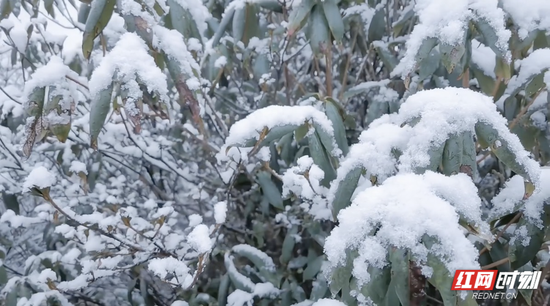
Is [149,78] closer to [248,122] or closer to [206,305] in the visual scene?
[248,122]

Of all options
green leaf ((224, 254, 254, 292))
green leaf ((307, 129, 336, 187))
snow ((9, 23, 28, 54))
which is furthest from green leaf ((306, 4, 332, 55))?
snow ((9, 23, 28, 54))

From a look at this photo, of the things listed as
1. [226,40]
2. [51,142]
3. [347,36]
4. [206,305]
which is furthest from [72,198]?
[347,36]

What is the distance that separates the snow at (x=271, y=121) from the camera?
75 centimetres

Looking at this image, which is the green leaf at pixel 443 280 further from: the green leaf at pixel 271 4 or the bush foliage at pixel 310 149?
the green leaf at pixel 271 4

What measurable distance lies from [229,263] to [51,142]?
69 cm

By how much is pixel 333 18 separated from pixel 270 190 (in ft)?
1.71

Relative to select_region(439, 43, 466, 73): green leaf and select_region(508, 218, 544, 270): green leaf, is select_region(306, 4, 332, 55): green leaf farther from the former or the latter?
select_region(508, 218, 544, 270): green leaf

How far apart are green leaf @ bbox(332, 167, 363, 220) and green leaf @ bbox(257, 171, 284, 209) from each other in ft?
1.66

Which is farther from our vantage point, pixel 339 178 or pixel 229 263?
pixel 229 263

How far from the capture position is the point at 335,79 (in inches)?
61.9

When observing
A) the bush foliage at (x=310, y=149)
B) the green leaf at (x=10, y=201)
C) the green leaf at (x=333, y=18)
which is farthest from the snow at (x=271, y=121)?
the green leaf at (x=10, y=201)

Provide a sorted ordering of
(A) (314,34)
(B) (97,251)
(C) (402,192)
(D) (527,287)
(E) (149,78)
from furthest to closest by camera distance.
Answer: (B) (97,251) < (A) (314,34) < (D) (527,287) < (E) (149,78) < (C) (402,192)

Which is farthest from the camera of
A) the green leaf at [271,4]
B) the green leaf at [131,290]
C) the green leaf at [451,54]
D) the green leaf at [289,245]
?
the green leaf at [131,290]

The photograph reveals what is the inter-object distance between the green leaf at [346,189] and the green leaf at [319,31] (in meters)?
0.36
